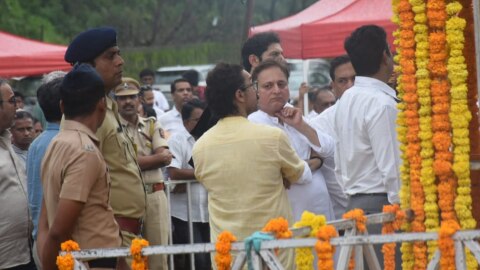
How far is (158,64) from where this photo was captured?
30.9 metres

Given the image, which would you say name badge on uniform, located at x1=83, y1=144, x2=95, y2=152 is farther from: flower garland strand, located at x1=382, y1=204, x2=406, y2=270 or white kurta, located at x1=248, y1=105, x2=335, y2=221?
white kurta, located at x1=248, y1=105, x2=335, y2=221

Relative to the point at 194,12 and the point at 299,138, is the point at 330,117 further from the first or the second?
the point at 194,12

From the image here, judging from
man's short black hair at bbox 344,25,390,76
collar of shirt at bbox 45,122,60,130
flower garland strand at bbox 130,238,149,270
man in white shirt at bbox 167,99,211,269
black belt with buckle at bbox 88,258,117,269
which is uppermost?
man's short black hair at bbox 344,25,390,76

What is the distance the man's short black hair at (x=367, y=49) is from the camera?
22.3ft

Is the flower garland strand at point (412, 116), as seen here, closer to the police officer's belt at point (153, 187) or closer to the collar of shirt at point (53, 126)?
the collar of shirt at point (53, 126)

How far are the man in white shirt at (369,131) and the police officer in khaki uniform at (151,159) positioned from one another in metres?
1.45

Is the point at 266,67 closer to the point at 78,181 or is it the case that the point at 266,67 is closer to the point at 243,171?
the point at 243,171

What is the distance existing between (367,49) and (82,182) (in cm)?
262

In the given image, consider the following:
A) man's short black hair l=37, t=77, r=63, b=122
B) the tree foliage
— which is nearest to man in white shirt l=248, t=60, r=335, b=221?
man's short black hair l=37, t=77, r=63, b=122

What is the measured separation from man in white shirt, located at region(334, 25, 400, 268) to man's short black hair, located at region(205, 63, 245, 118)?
93cm

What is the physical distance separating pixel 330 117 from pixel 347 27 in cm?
325

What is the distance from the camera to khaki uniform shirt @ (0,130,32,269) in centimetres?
702

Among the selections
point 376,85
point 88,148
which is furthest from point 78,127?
point 376,85

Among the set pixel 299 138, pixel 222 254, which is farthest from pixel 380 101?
pixel 222 254
